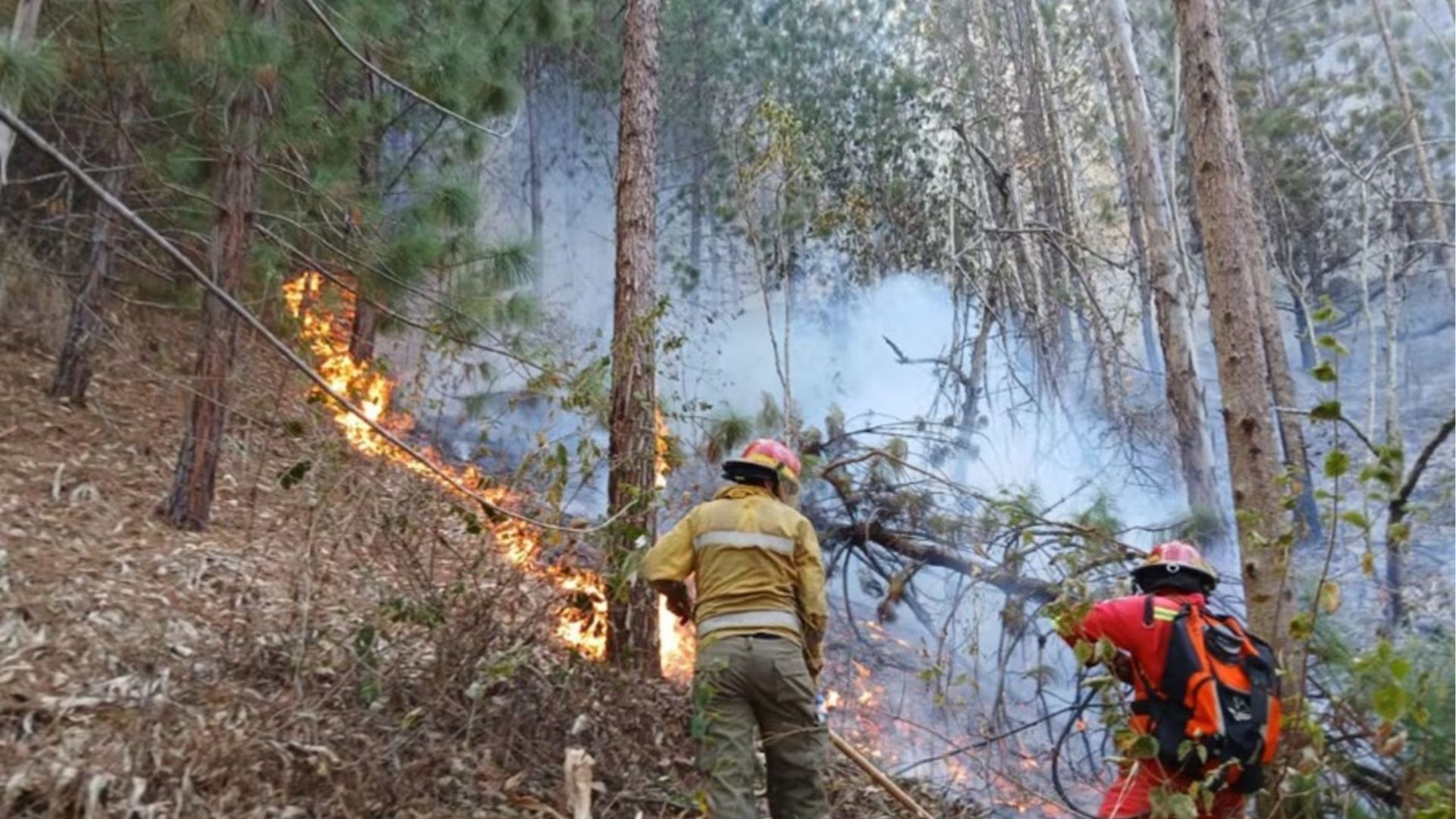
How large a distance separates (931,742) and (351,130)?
23.1 feet

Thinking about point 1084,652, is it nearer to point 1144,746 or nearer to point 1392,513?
point 1144,746

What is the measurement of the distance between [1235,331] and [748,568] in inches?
104

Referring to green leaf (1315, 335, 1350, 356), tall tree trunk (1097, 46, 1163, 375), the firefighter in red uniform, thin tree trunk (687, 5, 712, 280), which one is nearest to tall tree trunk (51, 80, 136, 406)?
the firefighter in red uniform

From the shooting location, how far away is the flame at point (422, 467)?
17.0 ft

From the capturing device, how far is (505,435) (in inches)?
452

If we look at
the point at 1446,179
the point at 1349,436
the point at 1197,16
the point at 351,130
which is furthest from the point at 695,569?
the point at 1446,179

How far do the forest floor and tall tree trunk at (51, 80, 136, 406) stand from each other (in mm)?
1449

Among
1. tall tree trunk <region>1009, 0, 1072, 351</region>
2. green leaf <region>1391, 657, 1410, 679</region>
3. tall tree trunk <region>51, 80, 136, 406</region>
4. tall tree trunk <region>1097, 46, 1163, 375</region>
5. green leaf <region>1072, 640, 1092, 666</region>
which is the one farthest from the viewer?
tall tree trunk <region>1097, 46, 1163, 375</region>

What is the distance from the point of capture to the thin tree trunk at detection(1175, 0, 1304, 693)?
457 cm

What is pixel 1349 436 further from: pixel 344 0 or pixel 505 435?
pixel 344 0

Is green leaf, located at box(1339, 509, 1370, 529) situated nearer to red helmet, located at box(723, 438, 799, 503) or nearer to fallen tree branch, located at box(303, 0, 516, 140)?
red helmet, located at box(723, 438, 799, 503)

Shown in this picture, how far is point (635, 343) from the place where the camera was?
20.1 feet

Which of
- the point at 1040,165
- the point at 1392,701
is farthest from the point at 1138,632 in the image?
the point at 1040,165

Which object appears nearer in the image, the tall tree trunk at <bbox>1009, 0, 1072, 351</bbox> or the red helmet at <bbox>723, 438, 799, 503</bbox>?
the red helmet at <bbox>723, 438, 799, 503</bbox>
